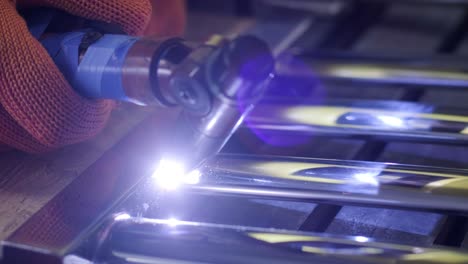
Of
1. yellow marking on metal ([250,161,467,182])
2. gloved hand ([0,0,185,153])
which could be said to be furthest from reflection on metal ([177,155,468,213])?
gloved hand ([0,0,185,153])

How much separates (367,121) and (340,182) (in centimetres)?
11

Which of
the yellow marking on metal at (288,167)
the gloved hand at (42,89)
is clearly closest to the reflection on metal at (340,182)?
the yellow marking on metal at (288,167)

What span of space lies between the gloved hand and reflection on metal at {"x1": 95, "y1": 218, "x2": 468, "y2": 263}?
10 cm

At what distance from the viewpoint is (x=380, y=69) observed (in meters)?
0.70

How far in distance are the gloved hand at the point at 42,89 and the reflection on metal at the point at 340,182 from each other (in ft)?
0.34

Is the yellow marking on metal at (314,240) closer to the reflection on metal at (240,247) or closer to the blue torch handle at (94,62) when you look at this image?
the reflection on metal at (240,247)

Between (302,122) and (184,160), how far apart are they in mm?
118

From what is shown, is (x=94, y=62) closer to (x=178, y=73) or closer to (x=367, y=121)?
(x=178, y=73)

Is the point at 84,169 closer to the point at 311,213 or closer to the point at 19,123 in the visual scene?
the point at 19,123

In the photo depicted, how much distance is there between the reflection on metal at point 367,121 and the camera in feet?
1.85

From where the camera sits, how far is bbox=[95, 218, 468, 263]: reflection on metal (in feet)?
1.38

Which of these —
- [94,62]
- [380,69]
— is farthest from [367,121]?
[94,62]

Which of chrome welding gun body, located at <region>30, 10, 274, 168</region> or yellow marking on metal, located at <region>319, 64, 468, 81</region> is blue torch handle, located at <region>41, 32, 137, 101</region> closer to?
chrome welding gun body, located at <region>30, 10, 274, 168</region>

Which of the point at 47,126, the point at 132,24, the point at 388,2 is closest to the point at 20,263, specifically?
the point at 47,126
